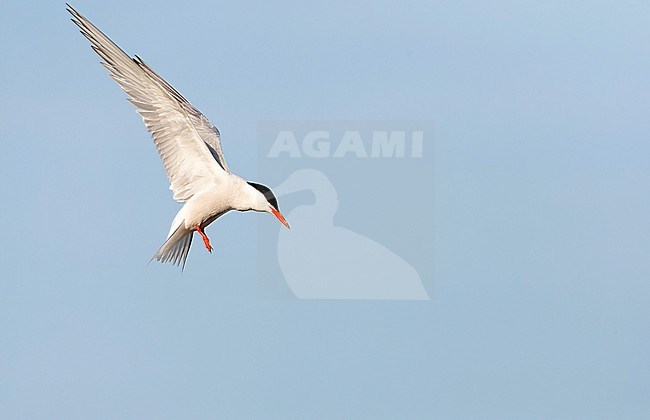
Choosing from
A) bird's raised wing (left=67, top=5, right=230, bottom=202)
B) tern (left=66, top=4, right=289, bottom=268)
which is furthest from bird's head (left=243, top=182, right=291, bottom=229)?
bird's raised wing (left=67, top=5, right=230, bottom=202)

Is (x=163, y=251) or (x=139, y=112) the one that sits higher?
(x=139, y=112)

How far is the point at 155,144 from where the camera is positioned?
15.7 metres

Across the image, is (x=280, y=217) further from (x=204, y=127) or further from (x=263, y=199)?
(x=204, y=127)

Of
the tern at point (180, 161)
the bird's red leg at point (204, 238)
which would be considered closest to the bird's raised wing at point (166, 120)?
the tern at point (180, 161)

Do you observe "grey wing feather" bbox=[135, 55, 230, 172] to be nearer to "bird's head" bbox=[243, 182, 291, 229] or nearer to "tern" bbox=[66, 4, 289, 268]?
"tern" bbox=[66, 4, 289, 268]

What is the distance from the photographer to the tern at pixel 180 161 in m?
15.1

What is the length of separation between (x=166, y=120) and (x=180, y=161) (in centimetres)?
53

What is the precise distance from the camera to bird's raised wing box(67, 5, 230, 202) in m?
15.2

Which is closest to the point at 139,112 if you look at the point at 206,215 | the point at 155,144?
the point at 155,144

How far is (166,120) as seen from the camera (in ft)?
50.9

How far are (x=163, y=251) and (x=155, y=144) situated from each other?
1.21 meters

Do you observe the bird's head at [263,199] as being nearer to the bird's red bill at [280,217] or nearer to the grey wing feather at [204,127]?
the bird's red bill at [280,217]

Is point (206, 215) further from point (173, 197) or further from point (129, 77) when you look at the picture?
point (129, 77)

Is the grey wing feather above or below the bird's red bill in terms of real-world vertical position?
above
